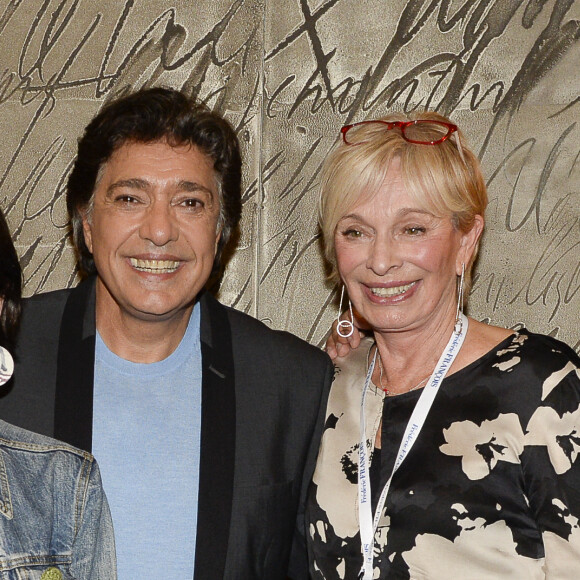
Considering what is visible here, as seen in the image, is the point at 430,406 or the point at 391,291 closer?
the point at 430,406

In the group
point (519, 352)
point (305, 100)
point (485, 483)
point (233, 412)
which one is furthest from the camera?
point (305, 100)

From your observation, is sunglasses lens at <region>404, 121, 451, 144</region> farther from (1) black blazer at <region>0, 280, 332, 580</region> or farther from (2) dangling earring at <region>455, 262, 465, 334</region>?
(1) black blazer at <region>0, 280, 332, 580</region>

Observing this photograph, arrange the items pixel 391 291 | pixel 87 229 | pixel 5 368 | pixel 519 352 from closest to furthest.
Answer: pixel 5 368 < pixel 519 352 < pixel 391 291 < pixel 87 229

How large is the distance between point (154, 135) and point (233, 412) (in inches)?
32.5

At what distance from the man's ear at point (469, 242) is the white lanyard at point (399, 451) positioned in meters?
0.18

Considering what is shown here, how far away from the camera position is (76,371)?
7.70ft

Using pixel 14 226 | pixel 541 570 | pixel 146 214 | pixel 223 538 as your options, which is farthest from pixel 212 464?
pixel 14 226

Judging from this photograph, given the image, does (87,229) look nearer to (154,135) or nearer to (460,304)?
(154,135)

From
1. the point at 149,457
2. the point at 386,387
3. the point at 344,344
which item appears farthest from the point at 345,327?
the point at 149,457

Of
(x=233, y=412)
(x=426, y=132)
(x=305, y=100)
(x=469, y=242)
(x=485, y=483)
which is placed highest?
(x=305, y=100)

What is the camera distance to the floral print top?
6.39 ft

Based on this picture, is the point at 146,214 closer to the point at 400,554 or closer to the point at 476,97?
the point at 400,554

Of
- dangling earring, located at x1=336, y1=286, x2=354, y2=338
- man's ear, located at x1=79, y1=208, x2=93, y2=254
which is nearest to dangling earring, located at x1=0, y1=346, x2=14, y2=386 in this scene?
man's ear, located at x1=79, y1=208, x2=93, y2=254

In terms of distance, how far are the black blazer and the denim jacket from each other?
36cm
